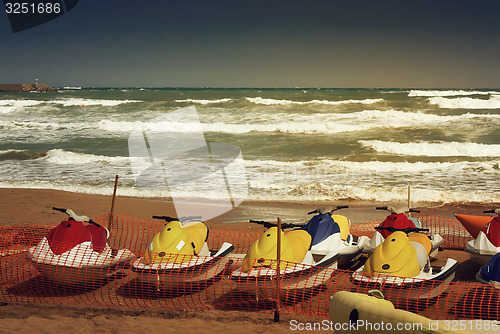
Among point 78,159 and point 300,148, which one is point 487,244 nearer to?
point 78,159

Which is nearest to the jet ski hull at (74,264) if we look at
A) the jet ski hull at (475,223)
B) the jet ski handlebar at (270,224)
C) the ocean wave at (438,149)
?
the jet ski handlebar at (270,224)

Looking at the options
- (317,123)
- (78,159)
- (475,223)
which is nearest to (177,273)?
(475,223)

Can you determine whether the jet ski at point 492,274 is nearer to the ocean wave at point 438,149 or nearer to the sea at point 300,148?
the sea at point 300,148

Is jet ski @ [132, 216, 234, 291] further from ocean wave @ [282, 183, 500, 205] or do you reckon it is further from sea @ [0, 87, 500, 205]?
ocean wave @ [282, 183, 500, 205]

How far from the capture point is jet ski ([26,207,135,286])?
6.74 meters

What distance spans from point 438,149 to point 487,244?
1899 cm

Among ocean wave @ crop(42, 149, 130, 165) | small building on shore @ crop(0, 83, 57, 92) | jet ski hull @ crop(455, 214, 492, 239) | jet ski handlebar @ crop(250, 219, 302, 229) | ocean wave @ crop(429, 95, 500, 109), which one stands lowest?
ocean wave @ crop(42, 149, 130, 165)

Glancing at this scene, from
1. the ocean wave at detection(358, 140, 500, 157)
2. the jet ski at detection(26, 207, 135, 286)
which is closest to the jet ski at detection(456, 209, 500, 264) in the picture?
the jet ski at detection(26, 207, 135, 286)

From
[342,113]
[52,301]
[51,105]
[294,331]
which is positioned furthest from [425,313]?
[51,105]

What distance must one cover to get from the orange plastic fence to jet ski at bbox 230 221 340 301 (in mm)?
14

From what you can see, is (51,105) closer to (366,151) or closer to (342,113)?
(342,113)

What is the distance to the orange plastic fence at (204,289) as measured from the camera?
20.1 feet

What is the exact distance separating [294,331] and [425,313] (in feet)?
5.83

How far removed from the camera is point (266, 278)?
6.25 m
